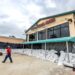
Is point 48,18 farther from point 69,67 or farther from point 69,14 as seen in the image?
point 69,67

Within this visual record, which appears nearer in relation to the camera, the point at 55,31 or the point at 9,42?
the point at 55,31

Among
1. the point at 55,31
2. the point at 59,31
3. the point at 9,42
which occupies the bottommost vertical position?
the point at 9,42

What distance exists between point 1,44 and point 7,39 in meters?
2.51

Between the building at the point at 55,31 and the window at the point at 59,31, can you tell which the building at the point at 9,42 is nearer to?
the building at the point at 55,31

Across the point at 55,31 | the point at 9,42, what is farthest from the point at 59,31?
the point at 9,42

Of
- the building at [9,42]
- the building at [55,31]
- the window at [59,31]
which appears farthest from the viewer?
the building at [9,42]

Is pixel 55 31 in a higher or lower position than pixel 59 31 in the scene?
higher

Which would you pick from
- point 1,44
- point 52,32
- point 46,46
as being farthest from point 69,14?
point 1,44

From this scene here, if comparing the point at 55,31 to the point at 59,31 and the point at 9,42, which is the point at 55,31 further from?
the point at 9,42

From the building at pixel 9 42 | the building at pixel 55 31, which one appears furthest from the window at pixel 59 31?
the building at pixel 9 42

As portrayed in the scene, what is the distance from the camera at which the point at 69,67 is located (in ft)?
54.7

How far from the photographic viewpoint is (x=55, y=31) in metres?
29.2

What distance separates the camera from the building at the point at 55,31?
25.0 m

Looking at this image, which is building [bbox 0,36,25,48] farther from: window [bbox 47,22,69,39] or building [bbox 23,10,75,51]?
window [bbox 47,22,69,39]
